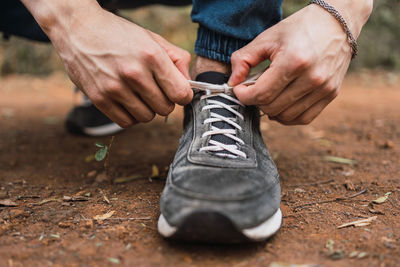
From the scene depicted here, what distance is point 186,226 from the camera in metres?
0.84

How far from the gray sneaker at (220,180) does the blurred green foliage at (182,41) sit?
139 inches

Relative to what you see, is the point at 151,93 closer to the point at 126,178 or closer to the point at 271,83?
the point at 271,83

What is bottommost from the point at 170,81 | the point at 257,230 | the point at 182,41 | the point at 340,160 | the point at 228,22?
the point at 182,41

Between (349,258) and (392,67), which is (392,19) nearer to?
(392,67)

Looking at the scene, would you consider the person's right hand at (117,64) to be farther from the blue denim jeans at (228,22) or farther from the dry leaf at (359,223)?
the dry leaf at (359,223)

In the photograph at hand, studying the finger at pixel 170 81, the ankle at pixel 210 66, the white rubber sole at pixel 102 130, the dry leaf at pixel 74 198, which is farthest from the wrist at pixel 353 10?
the white rubber sole at pixel 102 130

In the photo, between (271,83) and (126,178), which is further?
(126,178)

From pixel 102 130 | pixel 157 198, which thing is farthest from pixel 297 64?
pixel 102 130

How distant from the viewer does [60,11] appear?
1.08m

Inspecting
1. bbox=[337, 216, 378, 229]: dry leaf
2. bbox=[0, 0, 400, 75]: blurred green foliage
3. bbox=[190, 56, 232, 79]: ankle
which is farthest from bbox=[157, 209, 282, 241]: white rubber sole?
bbox=[0, 0, 400, 75]: blurred green foliage

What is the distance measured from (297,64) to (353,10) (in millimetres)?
334

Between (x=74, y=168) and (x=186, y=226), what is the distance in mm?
897

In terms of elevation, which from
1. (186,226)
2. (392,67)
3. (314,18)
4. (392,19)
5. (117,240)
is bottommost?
(392,67)

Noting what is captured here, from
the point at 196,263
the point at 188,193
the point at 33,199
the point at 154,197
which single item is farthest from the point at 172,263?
the point at 33,199
